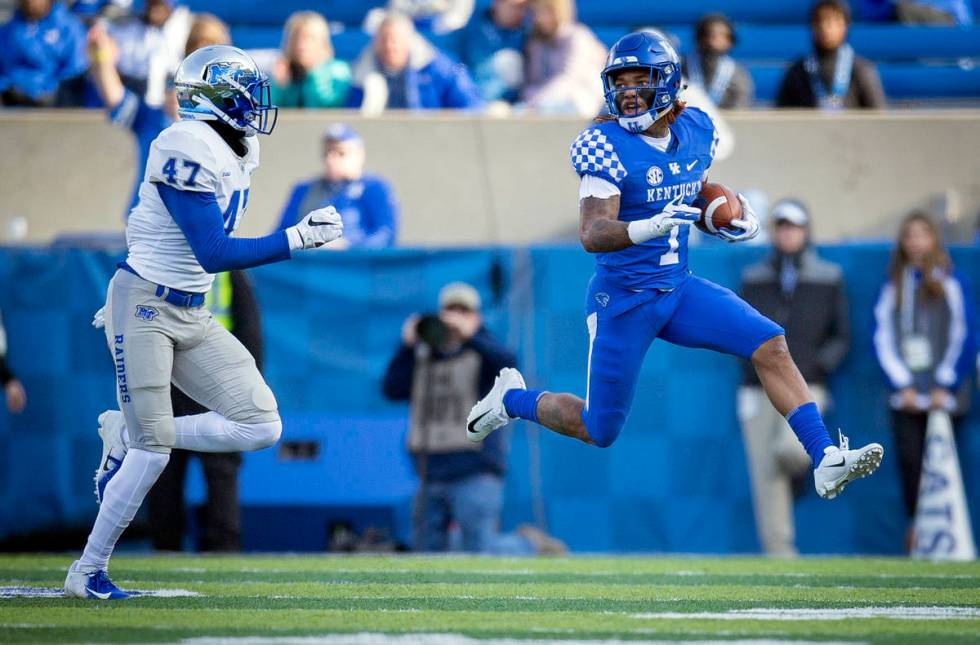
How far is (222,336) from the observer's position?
17.3 feet

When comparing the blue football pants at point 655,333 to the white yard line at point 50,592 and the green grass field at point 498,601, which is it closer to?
the green grass field at point 498,601

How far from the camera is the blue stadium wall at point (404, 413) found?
803 centimetres

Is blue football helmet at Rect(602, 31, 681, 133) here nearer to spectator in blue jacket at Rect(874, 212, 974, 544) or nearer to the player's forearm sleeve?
the player's forearm sleeve

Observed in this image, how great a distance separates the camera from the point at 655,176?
548cm

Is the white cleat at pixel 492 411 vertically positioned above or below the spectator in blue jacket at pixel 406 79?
below

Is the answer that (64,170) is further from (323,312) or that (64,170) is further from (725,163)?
(725,163)

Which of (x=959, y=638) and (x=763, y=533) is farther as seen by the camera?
(x=763, y=533)

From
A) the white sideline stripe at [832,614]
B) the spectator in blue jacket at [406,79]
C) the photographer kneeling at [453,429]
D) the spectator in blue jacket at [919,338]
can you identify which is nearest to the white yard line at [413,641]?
the white sideline stripe at [832,614]

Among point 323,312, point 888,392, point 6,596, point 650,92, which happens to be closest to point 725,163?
point 888,392

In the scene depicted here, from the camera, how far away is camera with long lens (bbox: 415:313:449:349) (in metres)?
7.88

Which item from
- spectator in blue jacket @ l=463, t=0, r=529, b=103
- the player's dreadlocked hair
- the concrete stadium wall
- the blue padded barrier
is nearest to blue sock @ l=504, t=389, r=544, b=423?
the player's dreadlocked hair

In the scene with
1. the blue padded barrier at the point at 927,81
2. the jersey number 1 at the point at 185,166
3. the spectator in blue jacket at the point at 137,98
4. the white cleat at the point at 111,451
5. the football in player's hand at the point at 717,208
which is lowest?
the white cleat at the point at 111,451

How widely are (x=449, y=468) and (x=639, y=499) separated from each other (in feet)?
3.41

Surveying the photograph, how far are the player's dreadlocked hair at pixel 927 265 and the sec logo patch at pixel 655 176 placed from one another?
9.68ft
